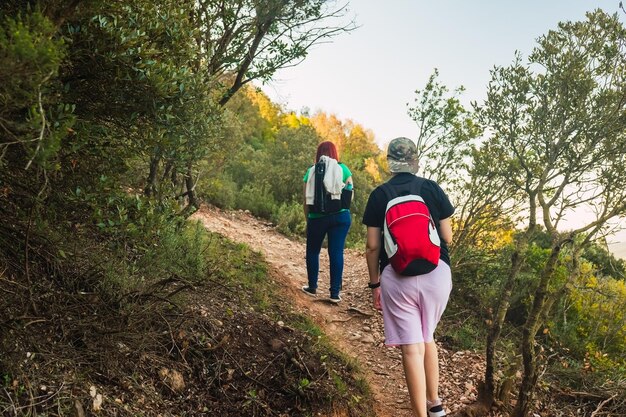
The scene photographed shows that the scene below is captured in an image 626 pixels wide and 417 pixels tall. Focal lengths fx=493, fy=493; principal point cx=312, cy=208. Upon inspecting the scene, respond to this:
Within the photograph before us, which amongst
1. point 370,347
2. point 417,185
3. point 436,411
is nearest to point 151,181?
point 417,185

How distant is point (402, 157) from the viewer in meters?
3.75

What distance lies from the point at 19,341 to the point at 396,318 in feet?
7.99

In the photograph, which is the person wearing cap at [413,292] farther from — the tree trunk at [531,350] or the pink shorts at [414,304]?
the tree trunk at [531,350]

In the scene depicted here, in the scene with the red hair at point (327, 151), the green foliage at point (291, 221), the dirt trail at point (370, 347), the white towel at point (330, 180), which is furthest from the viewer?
the green foliage at point (291, 221)

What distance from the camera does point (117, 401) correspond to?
310 cm

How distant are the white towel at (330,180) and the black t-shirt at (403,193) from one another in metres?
2.53

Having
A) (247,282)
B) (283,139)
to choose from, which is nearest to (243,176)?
(283,139)

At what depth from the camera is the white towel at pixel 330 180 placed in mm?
6234

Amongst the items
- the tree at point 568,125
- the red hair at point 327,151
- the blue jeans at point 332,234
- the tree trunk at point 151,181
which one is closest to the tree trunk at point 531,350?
the tree at point 568,125

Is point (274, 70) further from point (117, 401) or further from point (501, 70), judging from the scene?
point (117, 401)

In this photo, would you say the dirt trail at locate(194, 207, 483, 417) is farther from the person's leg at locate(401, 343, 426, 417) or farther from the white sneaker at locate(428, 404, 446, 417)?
the person's leg at locate(401, 343, 426, 417)

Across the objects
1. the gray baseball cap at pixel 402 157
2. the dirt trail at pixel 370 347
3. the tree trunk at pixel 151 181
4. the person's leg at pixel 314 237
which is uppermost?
the gray baseball cap at pixel 402 157

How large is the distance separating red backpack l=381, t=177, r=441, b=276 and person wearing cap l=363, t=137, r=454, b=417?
0.11 meters

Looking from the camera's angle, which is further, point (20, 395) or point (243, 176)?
point (243, 176)
